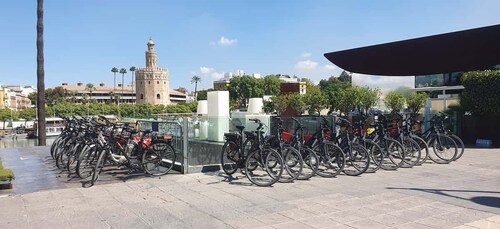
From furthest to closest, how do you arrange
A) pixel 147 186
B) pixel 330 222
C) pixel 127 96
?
pixel 127 96 → pixel 147 186 → pixel 330 222

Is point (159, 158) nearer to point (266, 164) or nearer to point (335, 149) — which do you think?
point (266, 164)

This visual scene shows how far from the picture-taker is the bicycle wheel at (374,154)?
741 cm

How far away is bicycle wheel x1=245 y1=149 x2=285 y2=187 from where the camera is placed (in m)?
6.24

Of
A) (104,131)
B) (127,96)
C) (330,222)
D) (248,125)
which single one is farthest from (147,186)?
(127,96)

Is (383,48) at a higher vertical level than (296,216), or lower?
higher

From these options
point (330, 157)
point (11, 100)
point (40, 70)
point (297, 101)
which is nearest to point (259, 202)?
point (330, 157)

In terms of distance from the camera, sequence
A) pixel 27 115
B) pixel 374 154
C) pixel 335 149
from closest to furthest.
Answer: pixel 335 149 → pixel 374 154 → pixel 27 115

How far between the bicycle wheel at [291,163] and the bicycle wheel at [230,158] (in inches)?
31.6

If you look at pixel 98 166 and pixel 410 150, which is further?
pixel 410 150

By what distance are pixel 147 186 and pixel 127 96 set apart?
129020mm

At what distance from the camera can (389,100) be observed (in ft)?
116

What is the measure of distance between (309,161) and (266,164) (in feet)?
2.87

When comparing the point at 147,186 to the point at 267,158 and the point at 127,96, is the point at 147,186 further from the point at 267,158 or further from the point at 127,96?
the point at 127,96

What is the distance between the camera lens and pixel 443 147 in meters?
8.49
